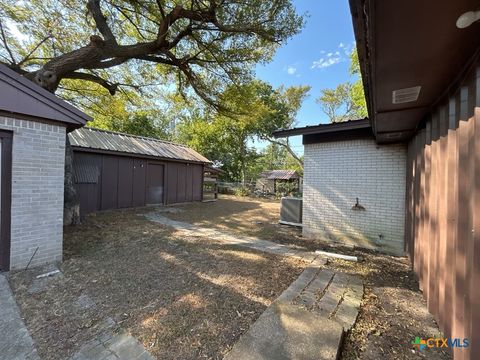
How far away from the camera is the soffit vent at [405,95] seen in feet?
7.92

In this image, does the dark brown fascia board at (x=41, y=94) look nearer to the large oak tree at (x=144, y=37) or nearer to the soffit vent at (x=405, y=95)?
the large oak tree at (x=144, y=37)

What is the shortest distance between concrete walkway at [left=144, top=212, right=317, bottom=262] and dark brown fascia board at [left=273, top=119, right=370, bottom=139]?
9.81ft

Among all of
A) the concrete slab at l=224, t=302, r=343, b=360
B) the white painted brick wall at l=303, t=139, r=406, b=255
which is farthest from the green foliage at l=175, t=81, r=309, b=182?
the concrete slab at l=224, t=302, r=343, b=360

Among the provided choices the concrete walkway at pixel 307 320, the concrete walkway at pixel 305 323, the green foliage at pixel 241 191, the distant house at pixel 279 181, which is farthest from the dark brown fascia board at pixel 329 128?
the distant house at pixel 279 181

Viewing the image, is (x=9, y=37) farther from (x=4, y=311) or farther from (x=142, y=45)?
(x=4, y=311)

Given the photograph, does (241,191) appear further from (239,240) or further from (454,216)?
(454,216)

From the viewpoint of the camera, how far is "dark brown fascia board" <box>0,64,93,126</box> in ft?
10.7

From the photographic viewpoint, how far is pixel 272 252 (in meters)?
4.70

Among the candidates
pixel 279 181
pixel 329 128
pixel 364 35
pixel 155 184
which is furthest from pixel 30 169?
pixel 279 181

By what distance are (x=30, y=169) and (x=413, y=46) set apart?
5132mm

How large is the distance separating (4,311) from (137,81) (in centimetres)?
966

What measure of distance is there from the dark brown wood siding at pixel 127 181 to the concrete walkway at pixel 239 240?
9.13ft

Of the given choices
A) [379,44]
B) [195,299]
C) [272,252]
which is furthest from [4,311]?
[379,44]

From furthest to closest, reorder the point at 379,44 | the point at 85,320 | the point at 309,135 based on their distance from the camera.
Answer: the point at 309,135 < the point at 85,320 < the point at 379,44
